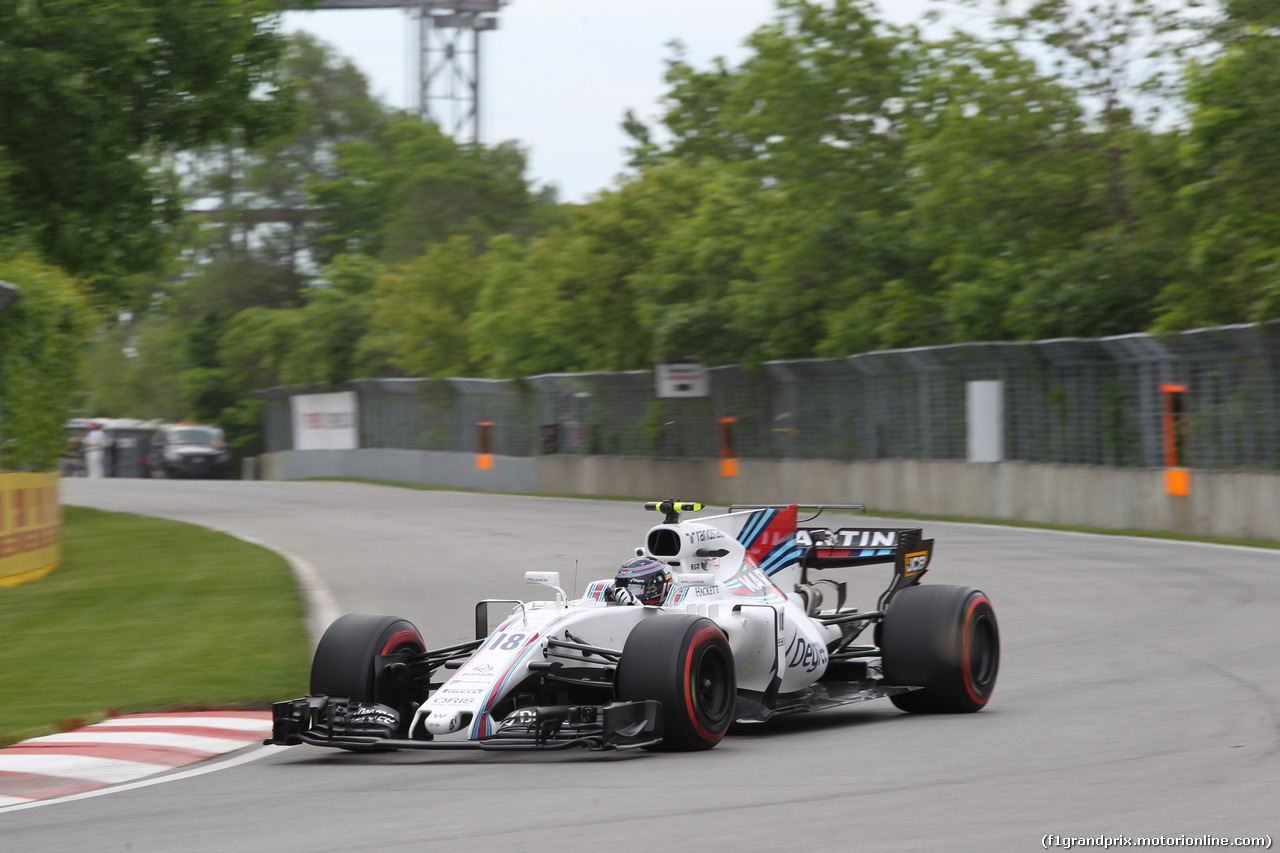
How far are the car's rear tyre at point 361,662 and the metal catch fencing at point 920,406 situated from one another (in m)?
13.8

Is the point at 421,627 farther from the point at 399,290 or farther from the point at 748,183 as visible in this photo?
the point at 399,290

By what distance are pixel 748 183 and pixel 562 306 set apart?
542 centimetres

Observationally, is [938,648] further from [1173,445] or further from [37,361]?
[37,361]

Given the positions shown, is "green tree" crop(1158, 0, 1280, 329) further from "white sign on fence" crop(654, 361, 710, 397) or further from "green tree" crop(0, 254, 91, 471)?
"green tree" crop(0, 254, 91, 471)

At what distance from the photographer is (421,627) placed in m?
12.5

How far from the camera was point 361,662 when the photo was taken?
7.75m

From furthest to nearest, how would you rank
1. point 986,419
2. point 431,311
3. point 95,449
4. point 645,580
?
1. point 95,449
2. point 431,311
3. point 986,419
4. point 645,580

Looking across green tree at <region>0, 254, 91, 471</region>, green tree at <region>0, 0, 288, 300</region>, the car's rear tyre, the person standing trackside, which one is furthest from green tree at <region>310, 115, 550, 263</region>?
the car's rear tyre

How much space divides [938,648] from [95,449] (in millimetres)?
54353

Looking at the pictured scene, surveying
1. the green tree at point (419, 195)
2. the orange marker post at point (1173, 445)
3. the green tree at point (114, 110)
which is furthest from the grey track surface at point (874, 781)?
the green tree at point (419, 195)

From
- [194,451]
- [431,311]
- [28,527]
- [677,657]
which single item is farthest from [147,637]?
[194,451]

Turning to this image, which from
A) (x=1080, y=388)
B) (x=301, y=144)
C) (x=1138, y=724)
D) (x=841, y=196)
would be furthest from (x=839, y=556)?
(x=301, y=144)

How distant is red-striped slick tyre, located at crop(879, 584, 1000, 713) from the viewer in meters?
8.46

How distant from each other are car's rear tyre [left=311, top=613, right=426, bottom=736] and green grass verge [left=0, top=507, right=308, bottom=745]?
1.88m
